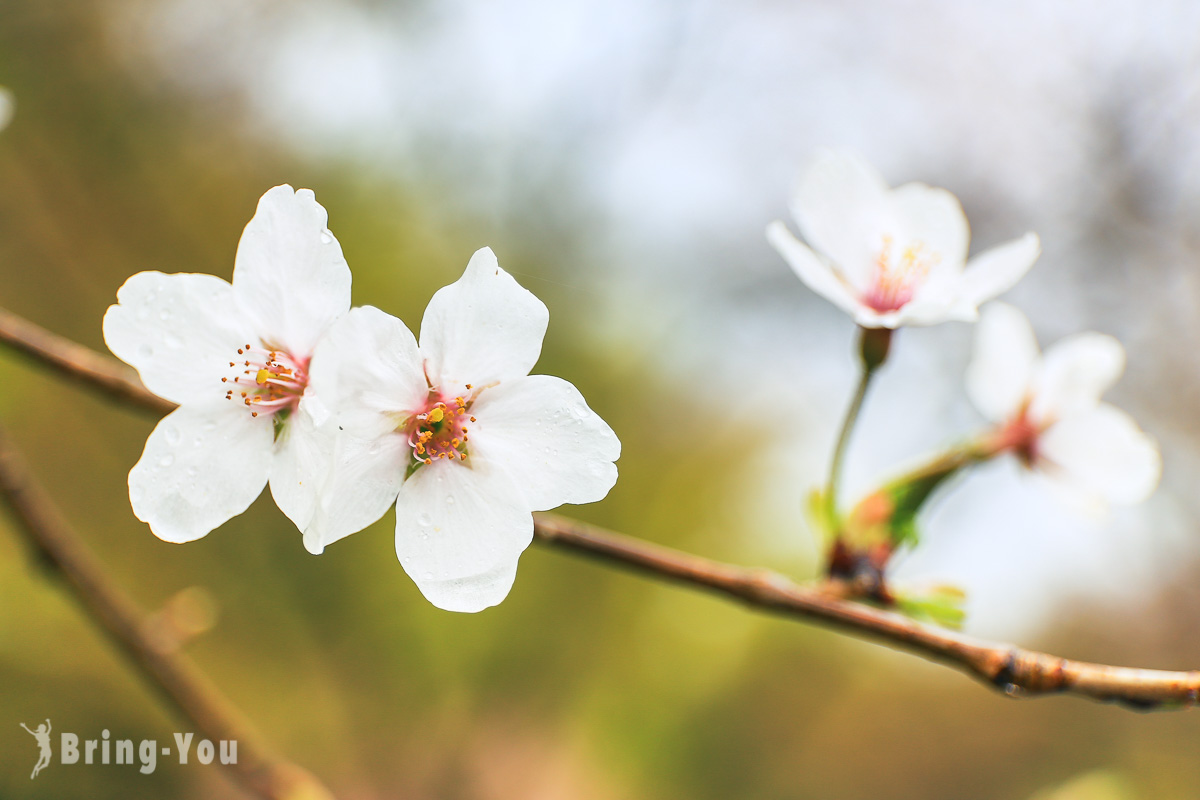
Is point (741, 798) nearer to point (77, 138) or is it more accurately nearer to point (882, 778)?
point (882, 778)

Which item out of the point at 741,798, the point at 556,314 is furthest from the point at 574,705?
the point at 556,314

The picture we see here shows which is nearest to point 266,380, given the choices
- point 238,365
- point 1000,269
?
point 238,365

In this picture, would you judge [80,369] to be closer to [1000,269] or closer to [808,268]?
[808,268]

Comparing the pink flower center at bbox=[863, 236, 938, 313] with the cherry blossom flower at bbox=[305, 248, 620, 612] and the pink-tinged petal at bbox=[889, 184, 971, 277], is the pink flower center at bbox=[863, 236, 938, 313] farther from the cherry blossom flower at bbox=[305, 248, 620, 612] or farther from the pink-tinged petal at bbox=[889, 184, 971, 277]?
the cherry blossom flower at bbox=[305, 248, 620, 612]

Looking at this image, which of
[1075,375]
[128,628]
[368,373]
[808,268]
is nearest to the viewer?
[368,373]

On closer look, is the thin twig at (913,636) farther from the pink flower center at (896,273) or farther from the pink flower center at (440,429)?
the pink flower center at (896,273)

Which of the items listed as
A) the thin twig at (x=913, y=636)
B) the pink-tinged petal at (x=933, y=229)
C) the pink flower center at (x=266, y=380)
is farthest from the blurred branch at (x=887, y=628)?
the pink-tinged petal at (x=933, y=229)
